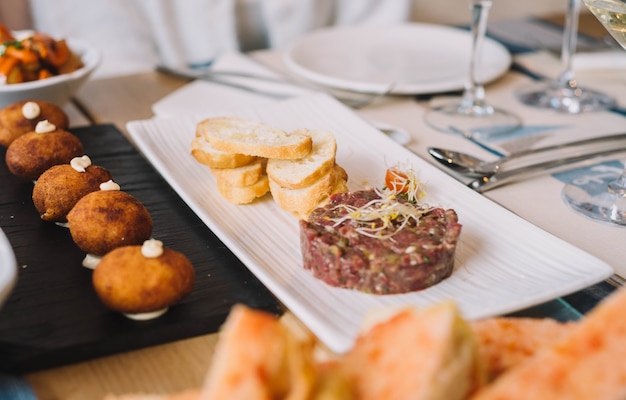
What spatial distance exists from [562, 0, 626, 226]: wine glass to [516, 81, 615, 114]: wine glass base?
0.55 meters

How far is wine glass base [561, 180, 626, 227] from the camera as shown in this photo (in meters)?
1.59

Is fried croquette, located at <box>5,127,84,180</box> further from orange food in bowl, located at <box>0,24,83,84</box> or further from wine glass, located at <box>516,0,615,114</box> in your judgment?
wine glass, located at <box>516,0,615,114</box>

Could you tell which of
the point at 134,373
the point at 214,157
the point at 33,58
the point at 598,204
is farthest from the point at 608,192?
the point at 33,58

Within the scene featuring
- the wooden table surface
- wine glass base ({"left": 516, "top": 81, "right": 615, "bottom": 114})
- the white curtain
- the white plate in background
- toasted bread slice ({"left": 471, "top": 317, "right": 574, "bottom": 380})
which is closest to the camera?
toasted bread slice ({"left": 471, "top": 317, "right": 574, "bottom": 380})

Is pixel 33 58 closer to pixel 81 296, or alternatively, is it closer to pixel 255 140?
pixel 255 140

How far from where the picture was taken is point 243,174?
160 centimetres

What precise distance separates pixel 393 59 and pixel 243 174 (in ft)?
4.47

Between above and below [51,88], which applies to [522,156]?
below

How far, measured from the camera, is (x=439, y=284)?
1.25 meters

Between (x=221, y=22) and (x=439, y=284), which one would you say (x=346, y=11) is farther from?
(x=439, y=284)

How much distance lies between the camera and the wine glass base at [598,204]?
1586 mm

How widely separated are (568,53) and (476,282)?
1437 millimetres

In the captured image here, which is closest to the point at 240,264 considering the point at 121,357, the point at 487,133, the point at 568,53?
the point at 121,357

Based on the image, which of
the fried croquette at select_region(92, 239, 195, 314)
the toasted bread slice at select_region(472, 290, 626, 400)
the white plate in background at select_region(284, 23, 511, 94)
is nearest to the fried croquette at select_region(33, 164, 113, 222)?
the fried croquette at select_region(92, 239, 195, 314)
